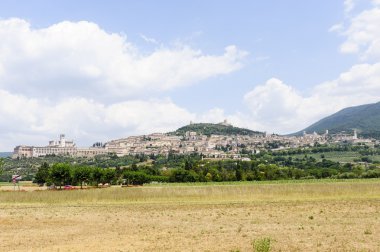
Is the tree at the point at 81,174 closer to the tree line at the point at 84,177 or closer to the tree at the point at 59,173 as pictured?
the tree line at the point at 84,177

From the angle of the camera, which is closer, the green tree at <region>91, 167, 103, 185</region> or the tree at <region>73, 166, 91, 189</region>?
the tree at <region>73, 166, 91, 189</region>

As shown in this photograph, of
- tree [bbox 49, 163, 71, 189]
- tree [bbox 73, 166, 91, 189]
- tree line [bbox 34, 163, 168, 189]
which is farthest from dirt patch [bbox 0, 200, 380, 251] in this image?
tree [bbox 73, 166, 91, 189]

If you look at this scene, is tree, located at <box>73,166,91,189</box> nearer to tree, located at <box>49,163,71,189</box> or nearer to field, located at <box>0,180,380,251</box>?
tree, located at <box>49,163,71,189</box>

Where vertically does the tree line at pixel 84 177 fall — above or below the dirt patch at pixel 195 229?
above

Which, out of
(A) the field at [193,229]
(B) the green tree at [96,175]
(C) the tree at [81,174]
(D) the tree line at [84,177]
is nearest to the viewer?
(A) the field at [193,229]

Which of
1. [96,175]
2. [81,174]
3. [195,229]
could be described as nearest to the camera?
[195,229]

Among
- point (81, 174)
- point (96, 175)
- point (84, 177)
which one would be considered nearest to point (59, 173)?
point (81, 174)

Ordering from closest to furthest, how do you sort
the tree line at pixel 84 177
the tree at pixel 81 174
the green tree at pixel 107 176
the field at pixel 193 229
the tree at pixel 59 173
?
the field at pixel 193 229 < the tree at pixel 59 173 < the tree line at pixel 84 177 < the tree at pixel 81 174 < the green tree at pixel 107 176

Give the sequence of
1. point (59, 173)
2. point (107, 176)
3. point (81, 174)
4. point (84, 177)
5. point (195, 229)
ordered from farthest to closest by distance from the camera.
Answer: point (107, 176) < point (84, 177) < point (81, 174) < point (59, 173) < point (195, 229)

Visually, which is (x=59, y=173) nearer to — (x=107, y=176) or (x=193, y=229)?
(x=107, y=176)

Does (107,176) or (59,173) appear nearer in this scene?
(59,173)

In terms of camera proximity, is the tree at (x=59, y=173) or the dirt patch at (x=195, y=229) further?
the tree at (x=59, y=173)

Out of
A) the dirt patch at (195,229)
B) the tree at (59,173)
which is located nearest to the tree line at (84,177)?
the tree at (59,173)

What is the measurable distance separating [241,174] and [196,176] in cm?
1312
